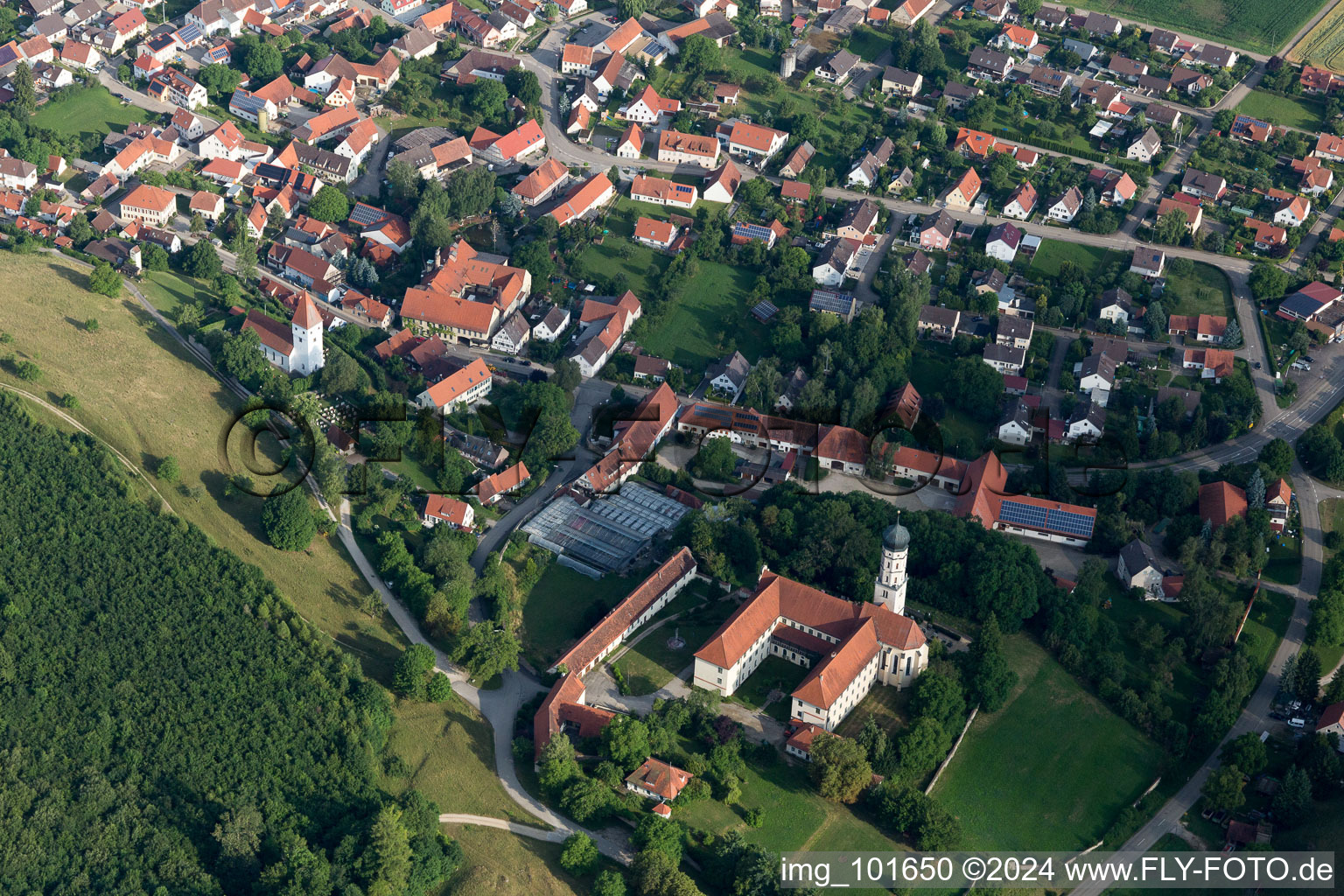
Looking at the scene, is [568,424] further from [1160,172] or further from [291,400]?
[1160,172]

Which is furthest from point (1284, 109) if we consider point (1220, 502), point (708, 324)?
point (708, 324)

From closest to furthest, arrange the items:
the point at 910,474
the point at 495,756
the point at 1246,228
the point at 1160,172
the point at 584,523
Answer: the point at 495,756, the point at 584,523, the point at 910,474, the point at 1246,228, the point at 1160,172

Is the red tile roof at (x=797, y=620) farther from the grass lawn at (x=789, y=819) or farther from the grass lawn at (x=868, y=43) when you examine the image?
the grass lawn at (x=868, y=43)

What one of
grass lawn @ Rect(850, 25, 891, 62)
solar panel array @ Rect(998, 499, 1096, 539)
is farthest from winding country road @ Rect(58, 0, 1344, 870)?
grass lawn @ Rect(850, 25, 891, 62)

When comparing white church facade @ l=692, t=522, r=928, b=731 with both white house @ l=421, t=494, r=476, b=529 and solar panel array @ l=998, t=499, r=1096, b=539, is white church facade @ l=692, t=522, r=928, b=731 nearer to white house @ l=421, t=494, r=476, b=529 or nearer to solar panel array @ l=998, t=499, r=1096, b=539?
solar panel array @ l=998, t=499, r=1096, b=539

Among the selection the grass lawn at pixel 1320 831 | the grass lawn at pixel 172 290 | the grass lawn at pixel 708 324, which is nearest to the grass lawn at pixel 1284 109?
the grass lawn at pixel 708 324

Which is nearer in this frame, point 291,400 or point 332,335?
point 291,400

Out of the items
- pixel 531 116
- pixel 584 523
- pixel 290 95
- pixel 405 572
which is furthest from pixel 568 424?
pixel 290 95
